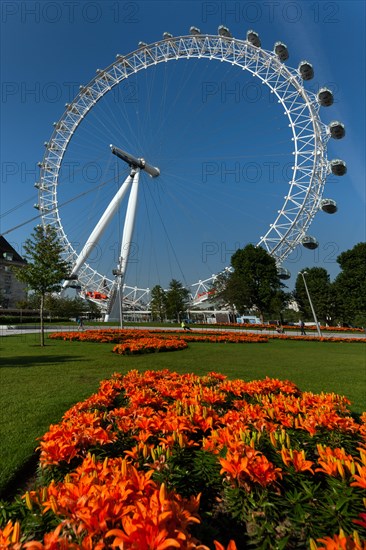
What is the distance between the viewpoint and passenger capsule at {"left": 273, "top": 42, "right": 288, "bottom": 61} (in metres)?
35.9

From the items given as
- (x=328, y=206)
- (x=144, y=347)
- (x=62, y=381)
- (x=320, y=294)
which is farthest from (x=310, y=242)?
(x=62, y=381)

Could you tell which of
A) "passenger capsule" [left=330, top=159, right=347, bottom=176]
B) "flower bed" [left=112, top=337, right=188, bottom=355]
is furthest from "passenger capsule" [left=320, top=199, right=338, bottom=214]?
"flower bed" [left=112, top=337, right=188, bottom=355]

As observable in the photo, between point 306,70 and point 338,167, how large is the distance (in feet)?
39.0

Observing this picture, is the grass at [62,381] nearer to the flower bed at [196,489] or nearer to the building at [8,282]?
the flower bed at [196,489]

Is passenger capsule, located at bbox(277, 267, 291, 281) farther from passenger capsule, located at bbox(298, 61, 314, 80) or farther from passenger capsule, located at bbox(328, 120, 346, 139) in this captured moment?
passenger capsule, located at bbox(298, 61, 314, 80)

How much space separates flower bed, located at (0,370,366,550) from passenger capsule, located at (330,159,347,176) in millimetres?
42239

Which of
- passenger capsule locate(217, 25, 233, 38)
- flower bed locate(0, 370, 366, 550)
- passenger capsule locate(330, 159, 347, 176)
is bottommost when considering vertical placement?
flower bed locate(0, 370, 366, 550)

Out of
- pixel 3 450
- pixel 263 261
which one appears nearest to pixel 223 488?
pixel 3 450

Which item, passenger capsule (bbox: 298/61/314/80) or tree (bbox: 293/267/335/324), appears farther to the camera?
tree (bbox: 293/267/335/324)

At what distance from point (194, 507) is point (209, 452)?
1172 mm

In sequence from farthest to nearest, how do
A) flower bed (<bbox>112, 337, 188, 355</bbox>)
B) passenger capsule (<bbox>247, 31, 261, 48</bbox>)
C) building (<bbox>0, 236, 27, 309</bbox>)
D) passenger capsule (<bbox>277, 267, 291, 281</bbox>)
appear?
building (<bbox>0, 236, 27, 309</bbox>), passenger capsule (<bbox>277, 267, 291, 281</bbox>), passenger capsule (<bbox>247, 31, 261, 48</bbox>), flower bed (<bbox>112, 337, 188, 355</bbox>)

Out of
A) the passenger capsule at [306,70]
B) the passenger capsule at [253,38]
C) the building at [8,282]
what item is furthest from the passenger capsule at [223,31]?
the building at [8,282]

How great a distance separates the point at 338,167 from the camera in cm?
3897

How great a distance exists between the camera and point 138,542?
1.38m
